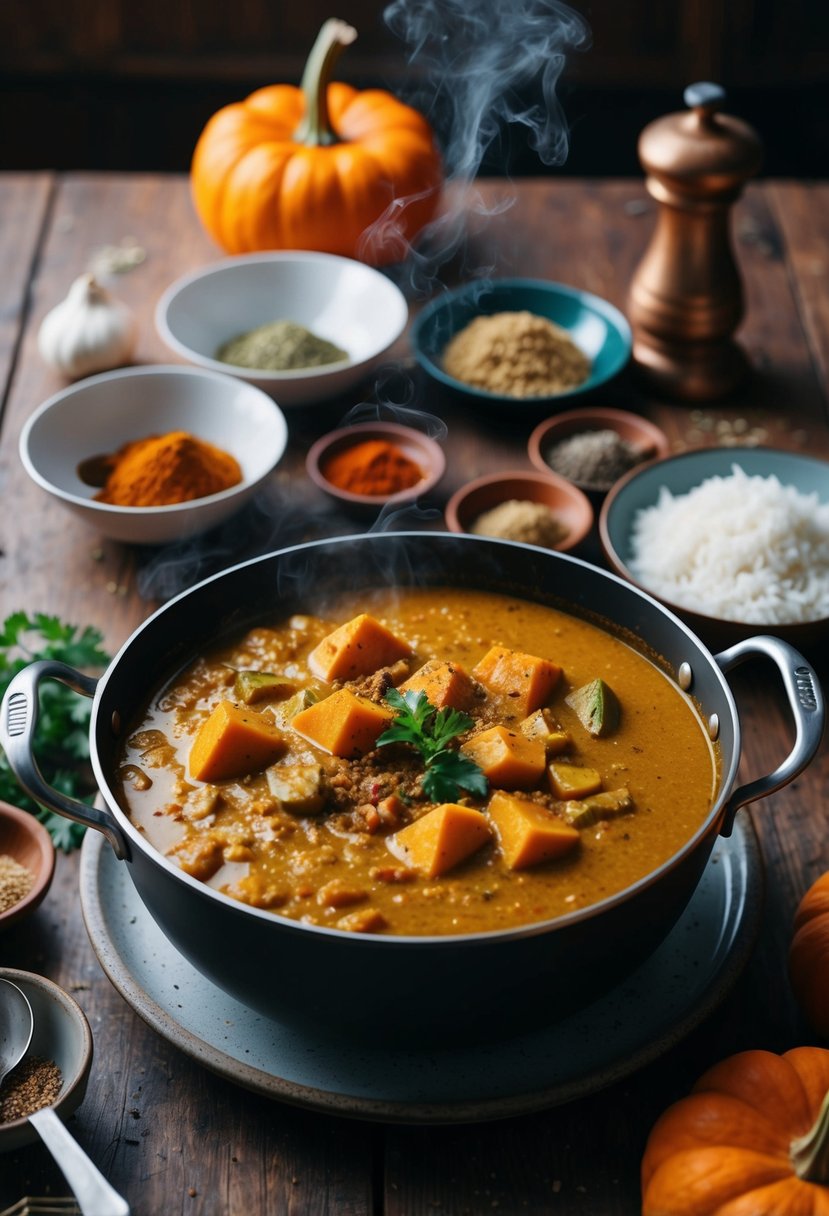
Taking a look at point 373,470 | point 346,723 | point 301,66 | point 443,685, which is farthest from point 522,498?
point 301,66

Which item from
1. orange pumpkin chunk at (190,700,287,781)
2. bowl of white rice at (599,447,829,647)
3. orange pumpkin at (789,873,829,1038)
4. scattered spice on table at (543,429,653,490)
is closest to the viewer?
orange pumpkin at (789,873,829,1038)

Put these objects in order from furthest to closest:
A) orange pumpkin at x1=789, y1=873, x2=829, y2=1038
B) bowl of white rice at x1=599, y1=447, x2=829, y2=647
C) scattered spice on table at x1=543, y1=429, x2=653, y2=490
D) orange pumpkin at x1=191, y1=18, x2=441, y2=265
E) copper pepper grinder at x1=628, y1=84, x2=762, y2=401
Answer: orange pumpkin at x1=191, y1=18, x2=441, y2=265 → copper pepper grinder at x1=628, y1=84, x2=762, y2=401 → scattered spice on table at x1=543, y1=429, x2=653, y2=490 → bowl of white rice at x1=599, y1=447, x2=829, y2=647 → orange pumpkin at x1=789, y1=873, x2=829, y2=1038

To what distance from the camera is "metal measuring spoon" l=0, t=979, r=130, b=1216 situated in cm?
167

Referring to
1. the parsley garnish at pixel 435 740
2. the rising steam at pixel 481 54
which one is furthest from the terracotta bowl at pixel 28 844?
the rising steam at pixel 481 54

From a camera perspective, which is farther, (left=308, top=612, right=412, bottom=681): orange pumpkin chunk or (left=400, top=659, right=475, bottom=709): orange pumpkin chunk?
(left=308, top=612, right=412, bottom=681): orange pumpkin chunk

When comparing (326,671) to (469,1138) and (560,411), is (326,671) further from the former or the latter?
(560,411)

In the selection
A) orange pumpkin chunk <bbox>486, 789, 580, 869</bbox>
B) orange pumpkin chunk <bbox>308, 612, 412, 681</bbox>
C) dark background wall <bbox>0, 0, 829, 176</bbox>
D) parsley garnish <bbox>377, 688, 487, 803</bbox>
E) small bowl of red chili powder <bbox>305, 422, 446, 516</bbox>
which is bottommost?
dark background wall <bbox>0, 0, 829, 176</bbox>

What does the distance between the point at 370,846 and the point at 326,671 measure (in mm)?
469

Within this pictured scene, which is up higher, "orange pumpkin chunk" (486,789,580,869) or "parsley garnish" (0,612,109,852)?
"orange pumpkin chunk" (486,789,580,869)

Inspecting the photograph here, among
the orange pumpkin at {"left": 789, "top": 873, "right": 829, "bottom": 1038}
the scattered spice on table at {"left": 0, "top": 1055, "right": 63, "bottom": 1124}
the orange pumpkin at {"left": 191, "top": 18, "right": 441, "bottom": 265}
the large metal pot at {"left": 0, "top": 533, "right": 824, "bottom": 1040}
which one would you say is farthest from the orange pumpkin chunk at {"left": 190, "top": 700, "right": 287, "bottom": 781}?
the orange pumpkin at {"left": 191, "top": 18, "right": 441, "bottom": 265}

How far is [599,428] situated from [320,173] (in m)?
1.34

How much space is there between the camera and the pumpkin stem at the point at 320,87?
403 cm

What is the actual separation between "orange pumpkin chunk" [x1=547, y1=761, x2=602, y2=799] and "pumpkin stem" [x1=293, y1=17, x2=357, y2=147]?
2.80 meters

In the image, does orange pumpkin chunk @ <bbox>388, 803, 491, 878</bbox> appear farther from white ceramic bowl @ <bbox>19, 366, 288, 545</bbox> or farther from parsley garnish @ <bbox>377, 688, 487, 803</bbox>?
white ceramic bowl @ <bbox>19, 366, 288, 545</bbox>
